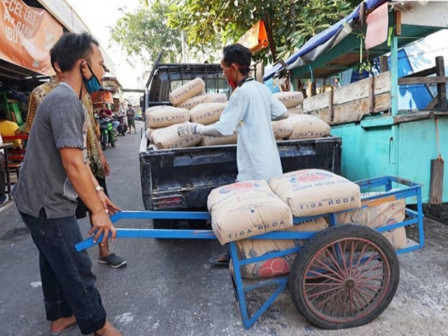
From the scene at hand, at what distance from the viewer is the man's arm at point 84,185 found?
Result: 160 cm

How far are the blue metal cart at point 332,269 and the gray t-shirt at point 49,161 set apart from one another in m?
0.36

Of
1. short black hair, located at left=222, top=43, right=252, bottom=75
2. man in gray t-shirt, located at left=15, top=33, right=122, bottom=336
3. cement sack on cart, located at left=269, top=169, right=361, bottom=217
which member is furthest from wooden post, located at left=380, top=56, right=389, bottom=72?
man in gray t-shirt, located at left=15, top=33, right=122, bottom=336

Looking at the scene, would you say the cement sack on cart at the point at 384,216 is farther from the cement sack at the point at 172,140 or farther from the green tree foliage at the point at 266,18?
the green tree foliage at the point at 266,18

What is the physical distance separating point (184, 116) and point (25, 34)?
4.00 metres

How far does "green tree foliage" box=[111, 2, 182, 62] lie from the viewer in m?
24.9

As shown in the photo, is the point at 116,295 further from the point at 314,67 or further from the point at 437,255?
the point at 314,67

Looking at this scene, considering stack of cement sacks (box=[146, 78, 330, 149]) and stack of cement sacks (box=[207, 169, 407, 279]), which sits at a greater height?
stack of cement sacks (box=[146, 78, 330, 149])

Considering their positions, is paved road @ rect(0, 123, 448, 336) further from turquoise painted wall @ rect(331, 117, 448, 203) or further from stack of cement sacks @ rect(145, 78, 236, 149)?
stack of cement sacks @ rect(145, 78, 236, 149)

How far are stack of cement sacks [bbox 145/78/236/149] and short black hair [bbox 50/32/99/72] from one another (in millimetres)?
1317

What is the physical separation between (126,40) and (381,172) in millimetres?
27142

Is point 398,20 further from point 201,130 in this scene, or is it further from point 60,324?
point 60,324

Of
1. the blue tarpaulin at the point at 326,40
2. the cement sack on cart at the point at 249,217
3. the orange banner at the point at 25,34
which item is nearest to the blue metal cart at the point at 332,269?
the cement sack on cart at the point at 249,217

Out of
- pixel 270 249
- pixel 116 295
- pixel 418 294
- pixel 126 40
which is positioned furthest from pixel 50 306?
pixel 126 40

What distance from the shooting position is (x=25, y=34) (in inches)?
223
